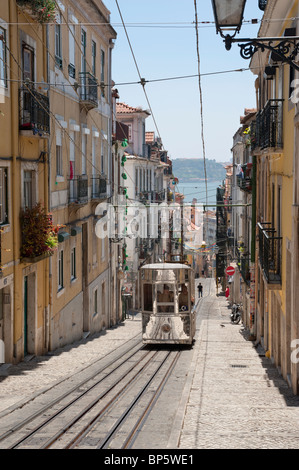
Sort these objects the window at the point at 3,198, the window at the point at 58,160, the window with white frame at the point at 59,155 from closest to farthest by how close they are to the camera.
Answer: the window at the point at 3,198 → the window with white frame at the point at 59,155 → the window at the point at 58,160

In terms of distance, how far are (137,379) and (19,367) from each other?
257 centimetres

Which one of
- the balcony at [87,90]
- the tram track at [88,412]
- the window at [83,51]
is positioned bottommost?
the tram track at [88,412]

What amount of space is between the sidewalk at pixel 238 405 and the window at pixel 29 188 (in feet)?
18.4

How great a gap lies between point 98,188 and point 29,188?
9912 millimetres

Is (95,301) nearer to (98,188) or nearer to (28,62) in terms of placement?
(98,188)

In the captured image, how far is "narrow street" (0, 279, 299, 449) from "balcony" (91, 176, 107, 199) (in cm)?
634

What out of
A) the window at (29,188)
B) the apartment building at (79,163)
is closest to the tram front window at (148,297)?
the apartment building at (79,163)

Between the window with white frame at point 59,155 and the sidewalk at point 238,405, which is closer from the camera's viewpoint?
the sidewalk at point 238,405

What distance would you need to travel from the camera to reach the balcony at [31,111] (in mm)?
15336

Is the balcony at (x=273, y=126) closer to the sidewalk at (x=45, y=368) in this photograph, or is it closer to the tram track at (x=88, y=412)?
the tram track at (x=88, y=412)

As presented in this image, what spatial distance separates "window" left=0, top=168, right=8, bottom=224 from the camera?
14531 millimetres

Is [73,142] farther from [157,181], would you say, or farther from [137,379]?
[157,181]

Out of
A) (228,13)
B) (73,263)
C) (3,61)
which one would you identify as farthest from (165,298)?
(228,13)
